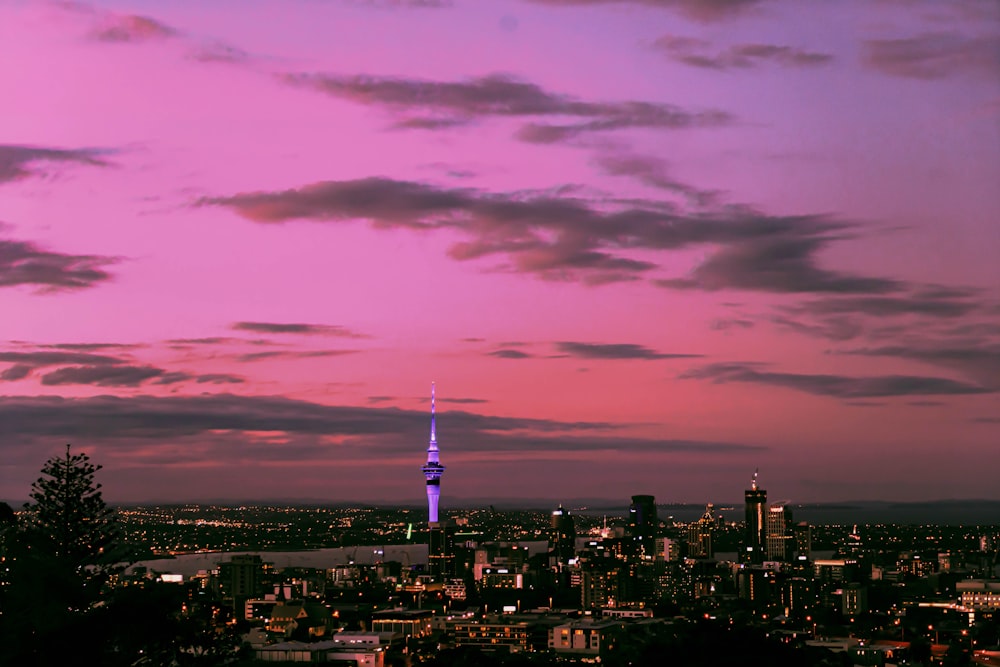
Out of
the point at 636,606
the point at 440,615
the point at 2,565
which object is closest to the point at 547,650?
the point at 440,615

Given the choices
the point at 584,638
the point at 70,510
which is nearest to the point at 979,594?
the point at 584,638

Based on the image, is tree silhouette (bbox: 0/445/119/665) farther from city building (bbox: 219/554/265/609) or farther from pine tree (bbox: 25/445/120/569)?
city building (bbox: 219/554/265/609)

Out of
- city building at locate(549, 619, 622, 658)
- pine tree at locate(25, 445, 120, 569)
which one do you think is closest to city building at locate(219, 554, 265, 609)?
city building at locate(549, 619, 622, 658)

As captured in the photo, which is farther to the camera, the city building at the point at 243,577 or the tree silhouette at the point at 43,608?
the city building at the point at 243,577

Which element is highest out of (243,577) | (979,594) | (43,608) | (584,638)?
(43,608)

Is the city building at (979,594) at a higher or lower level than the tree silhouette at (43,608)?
lower

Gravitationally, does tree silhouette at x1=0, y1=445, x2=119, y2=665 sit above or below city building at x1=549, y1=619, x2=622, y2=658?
above

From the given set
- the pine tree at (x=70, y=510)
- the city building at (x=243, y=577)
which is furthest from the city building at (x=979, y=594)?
the pine tree at (x=70, y=510)

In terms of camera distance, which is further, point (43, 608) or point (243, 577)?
point (243, 577)

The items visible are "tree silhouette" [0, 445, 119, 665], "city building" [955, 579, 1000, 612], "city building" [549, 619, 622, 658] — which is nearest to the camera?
"tree silhouette" [0, 445, 119, 665]

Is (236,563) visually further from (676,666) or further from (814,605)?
(676,666)

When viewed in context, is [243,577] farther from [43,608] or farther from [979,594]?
[43,608]

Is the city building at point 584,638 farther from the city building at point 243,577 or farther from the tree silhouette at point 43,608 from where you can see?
the tree silhouette at point 43,608
